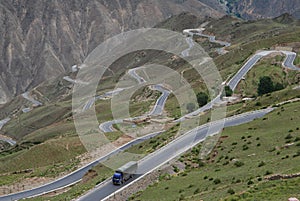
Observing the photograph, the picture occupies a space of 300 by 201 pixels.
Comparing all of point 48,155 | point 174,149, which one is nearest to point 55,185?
point 174,149

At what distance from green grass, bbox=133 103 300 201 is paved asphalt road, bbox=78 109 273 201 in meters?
1.96

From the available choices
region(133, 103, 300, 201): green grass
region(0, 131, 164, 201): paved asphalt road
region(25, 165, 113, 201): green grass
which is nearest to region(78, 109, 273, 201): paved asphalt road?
region(25, 165, 113, 201): green grass

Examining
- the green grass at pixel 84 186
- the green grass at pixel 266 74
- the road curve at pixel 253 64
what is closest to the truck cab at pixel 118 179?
the green grass at pixel 84 186

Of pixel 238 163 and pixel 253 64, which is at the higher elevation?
pixel 238 163

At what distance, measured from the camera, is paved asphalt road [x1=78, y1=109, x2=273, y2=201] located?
112 ft

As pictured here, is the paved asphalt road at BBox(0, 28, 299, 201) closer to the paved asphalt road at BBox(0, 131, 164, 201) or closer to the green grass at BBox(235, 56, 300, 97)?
the paved asphalt road at BBox(0, 131, 164, 201)

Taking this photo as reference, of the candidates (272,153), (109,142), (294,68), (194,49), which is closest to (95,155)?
(109,142)

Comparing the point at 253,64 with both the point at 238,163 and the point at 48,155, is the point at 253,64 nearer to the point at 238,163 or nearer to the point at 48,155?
the point at 48,155

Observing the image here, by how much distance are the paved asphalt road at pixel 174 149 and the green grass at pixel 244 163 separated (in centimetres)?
196

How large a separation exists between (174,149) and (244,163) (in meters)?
10.6

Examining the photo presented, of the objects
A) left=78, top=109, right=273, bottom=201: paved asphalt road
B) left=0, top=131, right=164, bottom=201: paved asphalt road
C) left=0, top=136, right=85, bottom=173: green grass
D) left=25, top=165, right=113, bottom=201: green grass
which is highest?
left=78, top=109, right=273, bottom=201: paved asphalt road

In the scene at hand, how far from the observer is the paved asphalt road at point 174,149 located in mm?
34062

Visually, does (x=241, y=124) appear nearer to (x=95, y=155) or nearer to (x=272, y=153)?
(x=272, y=153)

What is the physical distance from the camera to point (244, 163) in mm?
31781
